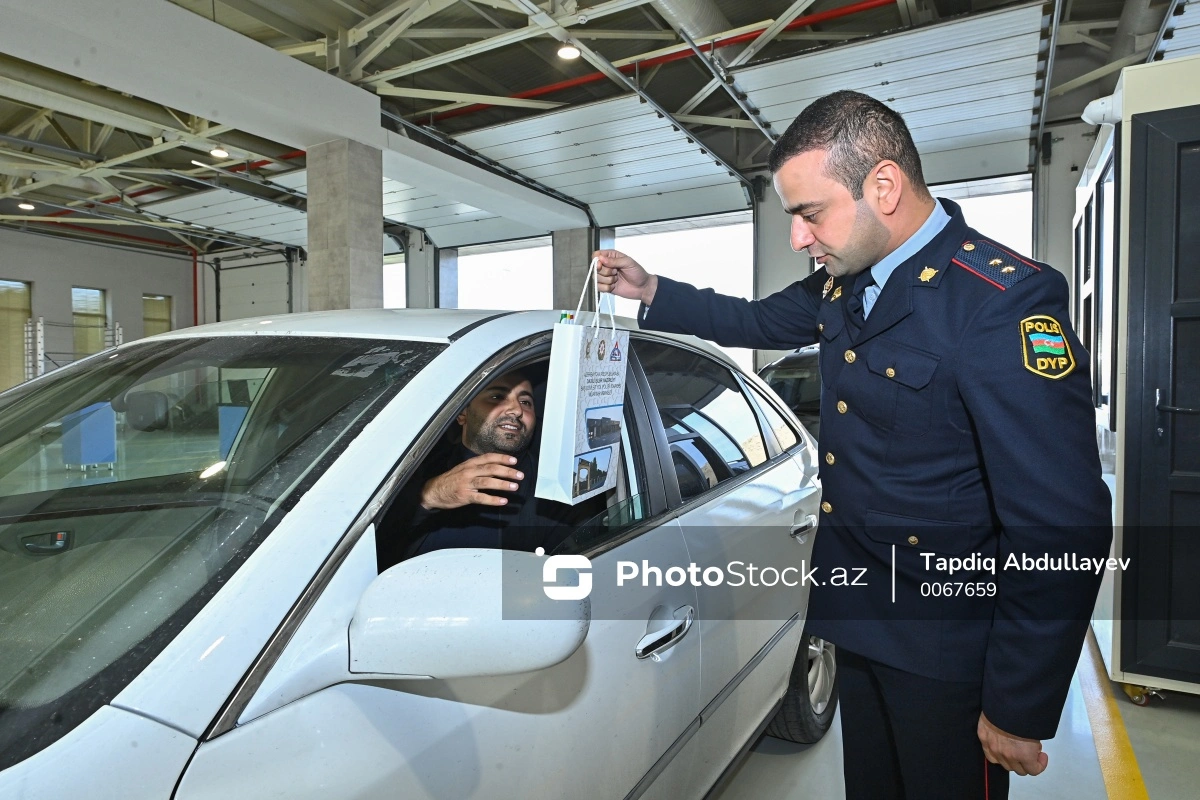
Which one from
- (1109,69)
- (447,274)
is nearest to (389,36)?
(1109,69)

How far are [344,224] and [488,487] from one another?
7.33 meters

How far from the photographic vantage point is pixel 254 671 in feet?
2.69

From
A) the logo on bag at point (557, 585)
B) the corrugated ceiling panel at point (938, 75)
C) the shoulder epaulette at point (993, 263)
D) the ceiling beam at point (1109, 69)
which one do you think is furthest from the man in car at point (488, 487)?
the ceiling beam at point (1109, 69)

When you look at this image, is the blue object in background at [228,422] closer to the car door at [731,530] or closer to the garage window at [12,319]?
the car door at [731,530]

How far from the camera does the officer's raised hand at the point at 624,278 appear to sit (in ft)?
5.16

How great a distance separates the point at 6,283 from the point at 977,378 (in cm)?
1938

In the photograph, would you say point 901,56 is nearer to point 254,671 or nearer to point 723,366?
point 723,366

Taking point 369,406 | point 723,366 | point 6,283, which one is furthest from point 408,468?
point 6,283

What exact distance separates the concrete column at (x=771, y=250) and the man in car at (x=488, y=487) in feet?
32.7

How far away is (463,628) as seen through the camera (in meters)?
0.86

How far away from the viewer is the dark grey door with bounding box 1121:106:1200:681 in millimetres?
2674

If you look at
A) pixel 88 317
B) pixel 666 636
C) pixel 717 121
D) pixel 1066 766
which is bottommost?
pixel 1066 766

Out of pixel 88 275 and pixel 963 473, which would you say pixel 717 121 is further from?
pixel 88 275

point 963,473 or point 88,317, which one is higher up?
point 88,317
